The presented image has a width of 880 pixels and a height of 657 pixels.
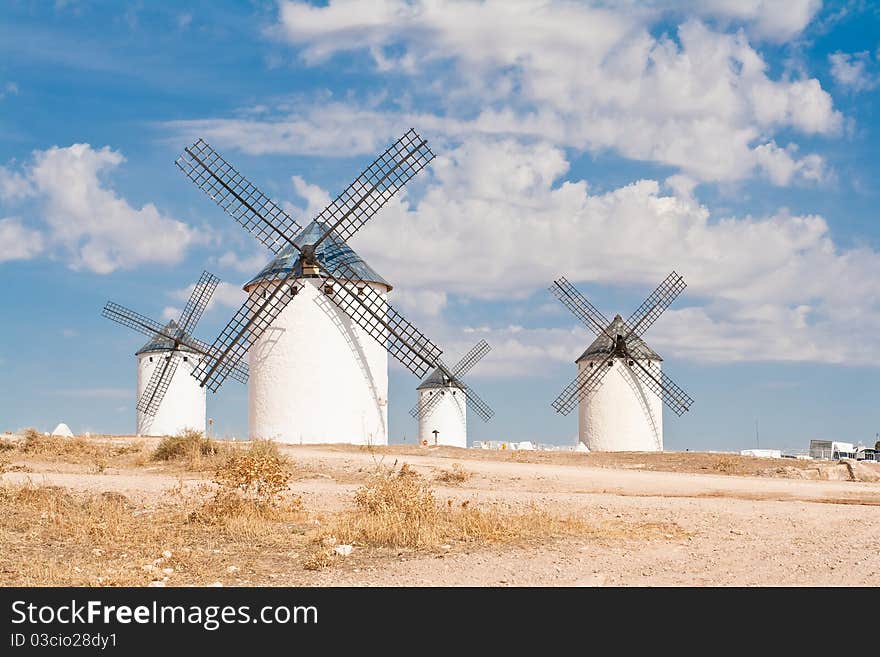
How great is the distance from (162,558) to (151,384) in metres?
37.9

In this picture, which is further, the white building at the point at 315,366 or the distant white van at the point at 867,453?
the distant white van at the point at 867,453

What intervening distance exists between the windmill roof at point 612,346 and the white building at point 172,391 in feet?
61.3

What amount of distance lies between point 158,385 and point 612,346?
69.6ft

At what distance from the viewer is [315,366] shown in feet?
101

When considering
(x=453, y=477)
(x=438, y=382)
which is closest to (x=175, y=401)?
(x=438, y=382)

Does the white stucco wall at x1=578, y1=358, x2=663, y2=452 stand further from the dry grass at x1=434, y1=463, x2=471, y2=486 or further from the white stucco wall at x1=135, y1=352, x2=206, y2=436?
the dry grass at x1=434, y1=463, x2=471, y2=486

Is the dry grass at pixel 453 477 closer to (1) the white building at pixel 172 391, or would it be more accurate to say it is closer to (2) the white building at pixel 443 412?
(1) the white building at pixel 172 391

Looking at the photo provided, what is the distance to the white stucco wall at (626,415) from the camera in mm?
42688

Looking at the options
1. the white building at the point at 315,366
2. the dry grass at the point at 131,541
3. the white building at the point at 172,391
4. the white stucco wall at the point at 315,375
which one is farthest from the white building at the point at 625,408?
the dry grass at the point at 131,541

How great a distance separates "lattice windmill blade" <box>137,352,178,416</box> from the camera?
4694 centimetres

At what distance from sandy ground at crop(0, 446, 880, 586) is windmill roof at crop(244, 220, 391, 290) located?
687 cm

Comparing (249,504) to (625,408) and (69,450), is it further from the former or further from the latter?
(625,408)

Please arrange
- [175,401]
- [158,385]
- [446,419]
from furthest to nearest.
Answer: [446,419]
[175,401]
[158,385]
